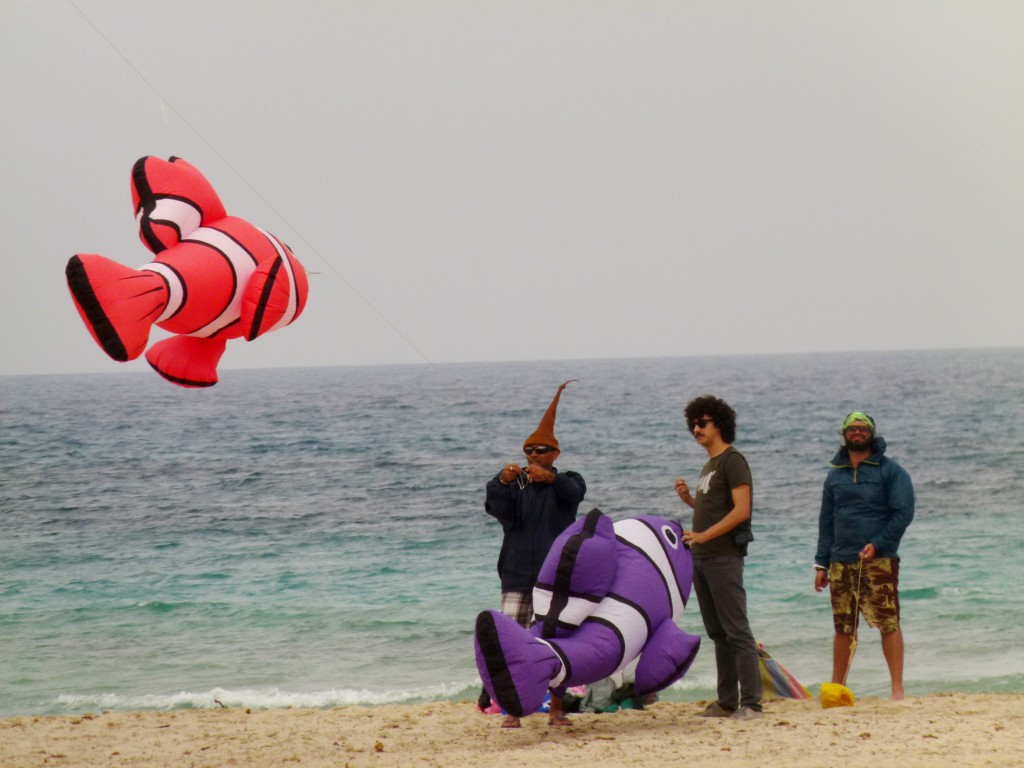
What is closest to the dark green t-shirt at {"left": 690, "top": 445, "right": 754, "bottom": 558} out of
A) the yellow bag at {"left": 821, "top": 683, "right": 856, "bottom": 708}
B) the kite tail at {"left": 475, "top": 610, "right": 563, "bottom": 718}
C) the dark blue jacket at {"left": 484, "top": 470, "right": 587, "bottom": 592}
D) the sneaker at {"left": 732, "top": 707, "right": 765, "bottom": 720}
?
the dark blue jacket at {"left": 484, "top": 470, "right": 587, "bottom": 592}

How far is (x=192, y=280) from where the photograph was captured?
3.61 meters

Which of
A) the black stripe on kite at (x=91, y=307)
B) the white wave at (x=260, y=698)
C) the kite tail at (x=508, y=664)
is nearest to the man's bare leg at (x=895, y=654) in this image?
the kite tail at (x=508, y=664)

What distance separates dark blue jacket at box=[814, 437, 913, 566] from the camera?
15.0ft

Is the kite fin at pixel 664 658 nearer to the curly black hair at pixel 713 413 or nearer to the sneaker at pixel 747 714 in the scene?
the sneaker at pixel 747 714

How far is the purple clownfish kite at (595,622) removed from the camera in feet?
Result: 12.4

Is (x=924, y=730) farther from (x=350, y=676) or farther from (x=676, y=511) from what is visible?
(x=676, y=511)

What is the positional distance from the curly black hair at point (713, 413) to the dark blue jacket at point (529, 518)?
1.54ft

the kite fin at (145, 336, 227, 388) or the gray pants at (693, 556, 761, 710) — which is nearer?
the kite fin at (145, 336, 227, 388)

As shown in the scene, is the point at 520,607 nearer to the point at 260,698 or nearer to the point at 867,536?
the point at 867,536

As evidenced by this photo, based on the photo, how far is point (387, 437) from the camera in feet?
79.9

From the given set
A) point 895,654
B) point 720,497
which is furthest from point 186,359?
point 895,654

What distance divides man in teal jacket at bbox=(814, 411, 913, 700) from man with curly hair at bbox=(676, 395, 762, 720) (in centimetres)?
42

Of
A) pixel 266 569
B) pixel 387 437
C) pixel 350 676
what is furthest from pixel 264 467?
pixel 350 676

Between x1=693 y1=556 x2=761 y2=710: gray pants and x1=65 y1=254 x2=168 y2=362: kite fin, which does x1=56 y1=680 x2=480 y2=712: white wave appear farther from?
x1=65 y1=254 x2=168 y2=362: kite fin
